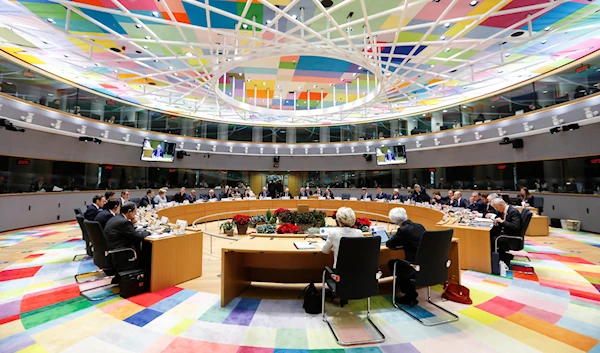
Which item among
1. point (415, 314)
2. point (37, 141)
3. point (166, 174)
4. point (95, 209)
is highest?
point (37, 141)

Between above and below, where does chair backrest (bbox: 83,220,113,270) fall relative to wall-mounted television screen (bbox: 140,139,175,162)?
below

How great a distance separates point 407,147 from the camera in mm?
13125

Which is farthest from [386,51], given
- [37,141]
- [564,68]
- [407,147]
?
[37,141]

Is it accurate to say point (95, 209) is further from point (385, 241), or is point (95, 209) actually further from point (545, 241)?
point (545, 241)

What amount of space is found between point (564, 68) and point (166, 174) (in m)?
17.1

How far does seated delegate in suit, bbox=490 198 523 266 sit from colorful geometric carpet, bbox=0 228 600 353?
0.64m

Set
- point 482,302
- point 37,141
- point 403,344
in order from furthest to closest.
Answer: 1. point 37,141
2. point 482,302
3. point 403,344

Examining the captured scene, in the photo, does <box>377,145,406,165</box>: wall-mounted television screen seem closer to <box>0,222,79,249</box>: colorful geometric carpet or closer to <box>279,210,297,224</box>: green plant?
<box>279,210,297,224</box>: green plant

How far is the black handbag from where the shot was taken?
3302 millimetres

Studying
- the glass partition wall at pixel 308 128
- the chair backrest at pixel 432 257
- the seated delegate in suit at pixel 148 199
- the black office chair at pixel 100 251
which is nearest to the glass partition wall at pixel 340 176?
the glass partition wall at pixel 308 128

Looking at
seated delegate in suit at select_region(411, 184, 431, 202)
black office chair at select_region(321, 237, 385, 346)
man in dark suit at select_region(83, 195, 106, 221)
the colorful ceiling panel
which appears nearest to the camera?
black office chair at select_region(321, 237, 385, 346)

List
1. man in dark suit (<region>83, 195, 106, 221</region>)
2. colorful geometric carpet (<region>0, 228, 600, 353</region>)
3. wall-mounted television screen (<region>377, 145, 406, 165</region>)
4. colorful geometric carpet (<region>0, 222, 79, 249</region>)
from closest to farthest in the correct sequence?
colorful geometric carpet (<region>0, 228, 600, 353</region>)
man in dark suit (<region>83, 195, 106, 221</region>)
colorful geometric carpet (<region>0, 222, 79, 249</region>)
wall-mounted television screen (<region>377, 145, 406, 165</region>)

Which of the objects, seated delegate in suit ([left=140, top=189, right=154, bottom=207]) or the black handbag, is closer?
the black handbag

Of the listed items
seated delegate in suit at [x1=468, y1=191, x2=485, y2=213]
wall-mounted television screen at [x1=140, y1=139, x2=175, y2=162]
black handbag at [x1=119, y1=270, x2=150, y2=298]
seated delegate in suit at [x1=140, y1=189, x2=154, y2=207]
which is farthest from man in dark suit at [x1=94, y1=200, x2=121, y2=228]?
wall-mounted television screen at [x1=140, y1=139, x2=175, y2=162]
